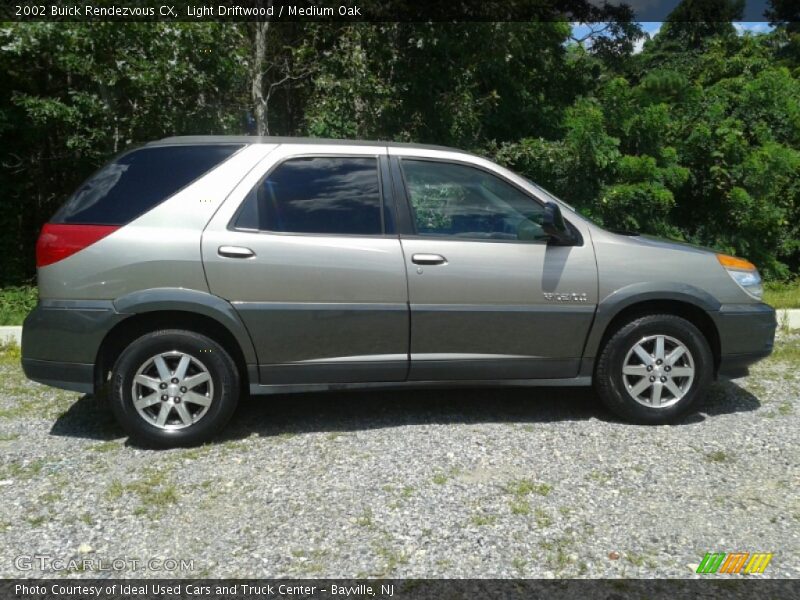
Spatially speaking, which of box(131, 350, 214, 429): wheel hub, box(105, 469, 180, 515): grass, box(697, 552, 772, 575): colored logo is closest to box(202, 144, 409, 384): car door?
box(131, 350, 214, 429): wheel hub

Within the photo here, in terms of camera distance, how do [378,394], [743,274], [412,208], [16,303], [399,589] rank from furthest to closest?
[16,303], [378,394], [743,274], [412,208], [399,589]

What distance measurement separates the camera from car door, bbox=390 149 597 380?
15.8 feet

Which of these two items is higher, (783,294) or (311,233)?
(311,233)

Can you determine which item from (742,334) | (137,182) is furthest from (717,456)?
(137,182)

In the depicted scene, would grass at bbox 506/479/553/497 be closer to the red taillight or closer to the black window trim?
the black window trim

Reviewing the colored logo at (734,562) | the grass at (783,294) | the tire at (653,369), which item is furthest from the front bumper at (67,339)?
the grass at (783,294)

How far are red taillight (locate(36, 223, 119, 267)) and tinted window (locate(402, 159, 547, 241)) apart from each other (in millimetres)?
1891

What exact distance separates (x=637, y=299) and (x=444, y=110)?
5.45 metres

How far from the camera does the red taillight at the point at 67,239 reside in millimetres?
4531

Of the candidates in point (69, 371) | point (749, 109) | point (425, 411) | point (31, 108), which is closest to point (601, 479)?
point (425, 411)

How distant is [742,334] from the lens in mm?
5105

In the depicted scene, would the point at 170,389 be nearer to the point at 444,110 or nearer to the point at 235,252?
the point at 235,252

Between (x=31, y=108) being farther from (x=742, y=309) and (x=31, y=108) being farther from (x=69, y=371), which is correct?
(x=742, y=309)

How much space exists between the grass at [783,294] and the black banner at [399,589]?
21.4 feet
